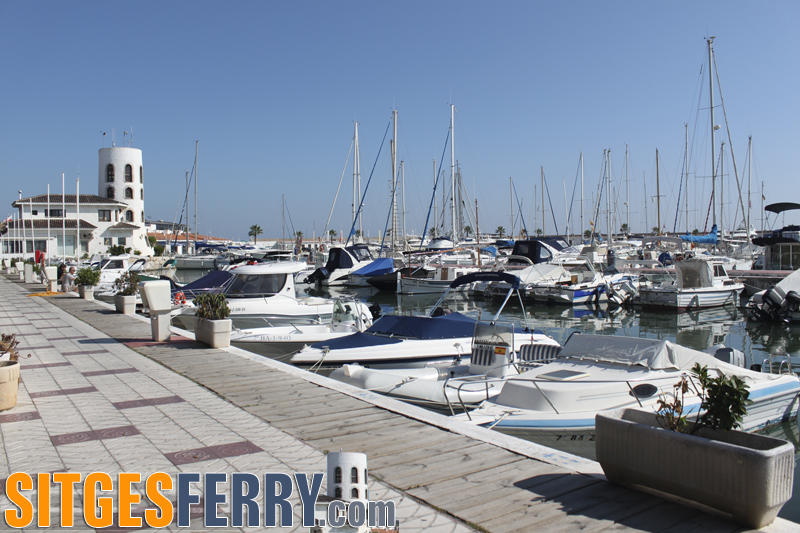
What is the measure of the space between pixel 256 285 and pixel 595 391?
13630 millimetres

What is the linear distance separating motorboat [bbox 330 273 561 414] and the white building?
201 ft

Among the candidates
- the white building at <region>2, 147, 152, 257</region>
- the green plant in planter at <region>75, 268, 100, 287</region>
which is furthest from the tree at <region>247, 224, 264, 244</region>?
the green plant in planter at <region>75, 268, 100, 287</region>

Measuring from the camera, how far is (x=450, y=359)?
14.2m

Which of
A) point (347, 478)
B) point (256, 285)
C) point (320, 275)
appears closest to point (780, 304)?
point (256, 285)

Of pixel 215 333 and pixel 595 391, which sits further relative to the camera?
pixel 215 333

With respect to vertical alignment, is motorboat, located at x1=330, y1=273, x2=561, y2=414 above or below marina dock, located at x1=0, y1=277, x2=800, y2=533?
below

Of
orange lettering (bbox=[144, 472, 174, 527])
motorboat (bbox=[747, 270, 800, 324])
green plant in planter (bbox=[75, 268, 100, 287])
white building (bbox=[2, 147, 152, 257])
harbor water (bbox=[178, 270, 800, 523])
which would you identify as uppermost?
white building (bbox=[2, 147, 152, 257])

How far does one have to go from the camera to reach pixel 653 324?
27875mm

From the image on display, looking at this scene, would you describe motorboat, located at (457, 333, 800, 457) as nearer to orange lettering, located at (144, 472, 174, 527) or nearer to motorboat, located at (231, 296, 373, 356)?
orange lettering, located at (144, 472, 174, 527)

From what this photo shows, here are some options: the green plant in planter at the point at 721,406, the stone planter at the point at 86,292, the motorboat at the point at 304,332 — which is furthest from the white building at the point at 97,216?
the green plant in planter at the point at 721,406

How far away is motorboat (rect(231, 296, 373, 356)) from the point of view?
15.7 meters

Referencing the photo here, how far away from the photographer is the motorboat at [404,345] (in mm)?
13797

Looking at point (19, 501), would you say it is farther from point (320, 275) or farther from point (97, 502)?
point (320, 275)

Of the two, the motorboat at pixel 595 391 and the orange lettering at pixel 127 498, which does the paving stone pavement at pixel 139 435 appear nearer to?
the orange lettering at pixel 127 498
